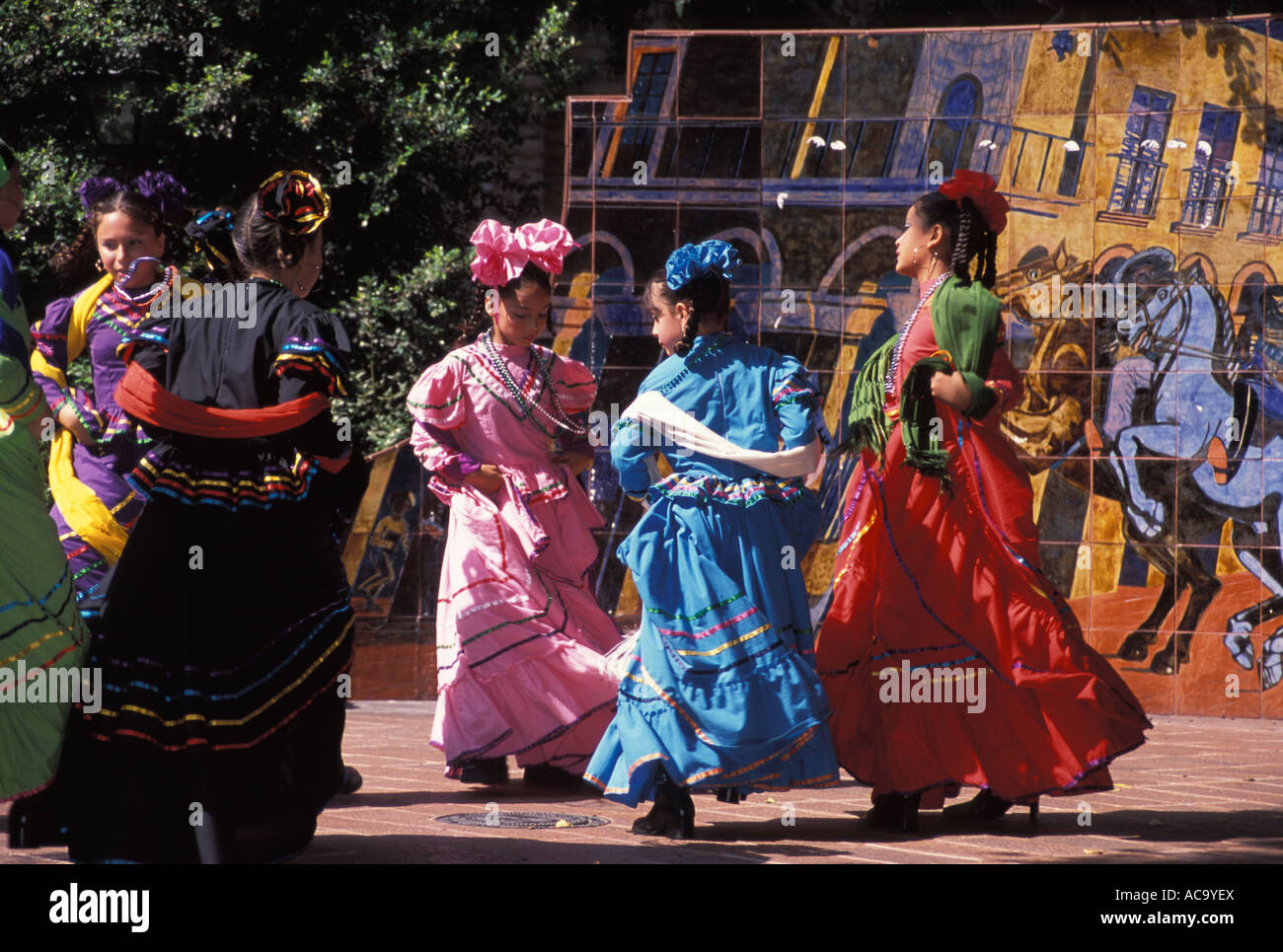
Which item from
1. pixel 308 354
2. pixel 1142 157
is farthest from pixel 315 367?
pixel 1142 157

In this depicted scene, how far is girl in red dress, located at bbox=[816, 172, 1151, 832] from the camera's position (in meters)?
5.30

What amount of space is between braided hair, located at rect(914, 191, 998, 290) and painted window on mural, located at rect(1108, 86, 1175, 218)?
373cm

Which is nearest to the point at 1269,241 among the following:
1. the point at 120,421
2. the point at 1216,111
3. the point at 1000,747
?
the point at 1216,111

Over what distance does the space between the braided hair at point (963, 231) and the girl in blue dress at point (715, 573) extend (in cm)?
79

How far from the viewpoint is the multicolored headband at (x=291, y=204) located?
14.5ft

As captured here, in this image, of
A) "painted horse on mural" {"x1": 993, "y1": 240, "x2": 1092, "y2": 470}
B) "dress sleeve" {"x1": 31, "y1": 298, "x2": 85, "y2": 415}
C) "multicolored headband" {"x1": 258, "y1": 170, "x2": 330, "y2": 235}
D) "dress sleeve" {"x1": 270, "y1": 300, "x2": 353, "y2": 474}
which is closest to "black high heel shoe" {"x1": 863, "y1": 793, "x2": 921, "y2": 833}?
"dress sleeve" {"x1": 270, "y1": 300, "x2": 353, "y2": 474}

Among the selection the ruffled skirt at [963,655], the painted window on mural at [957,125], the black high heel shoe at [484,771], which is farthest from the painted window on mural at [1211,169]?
the black high heel shoe at [484,771]

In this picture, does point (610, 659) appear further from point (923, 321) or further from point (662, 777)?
point (923, 321)

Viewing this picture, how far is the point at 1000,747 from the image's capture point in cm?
532

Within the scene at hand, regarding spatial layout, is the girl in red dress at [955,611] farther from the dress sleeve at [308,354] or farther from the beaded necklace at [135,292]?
the beaded necklace at [135,292]

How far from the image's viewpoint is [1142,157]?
9.06 m

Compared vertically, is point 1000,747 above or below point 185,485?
below

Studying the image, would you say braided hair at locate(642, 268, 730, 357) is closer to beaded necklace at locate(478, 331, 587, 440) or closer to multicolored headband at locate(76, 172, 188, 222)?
beaded necklace at locate(478, 331, 587, 440)

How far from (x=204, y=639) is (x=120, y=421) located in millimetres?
960
